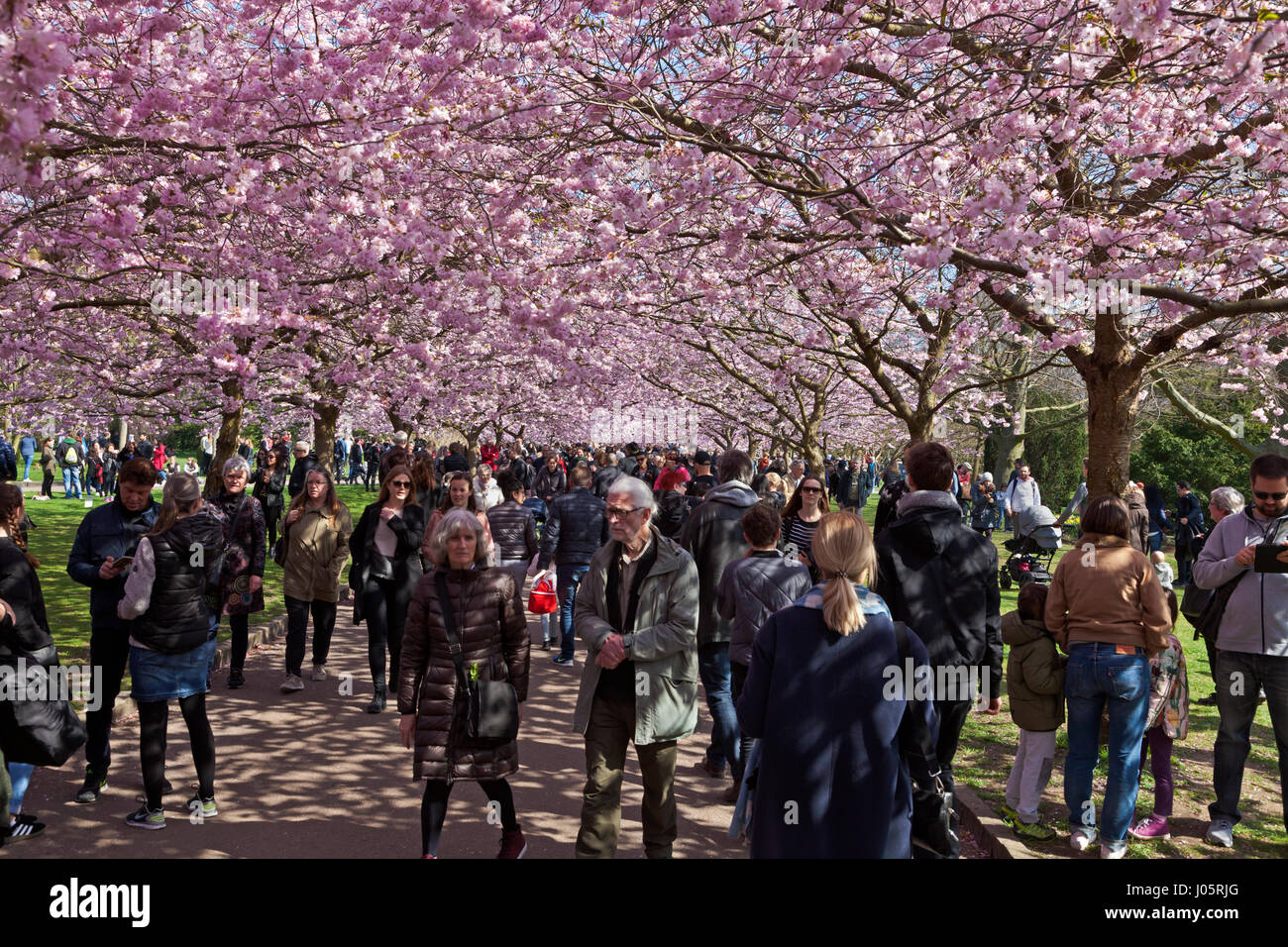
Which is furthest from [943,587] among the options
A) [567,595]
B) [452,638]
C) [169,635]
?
[567,595]

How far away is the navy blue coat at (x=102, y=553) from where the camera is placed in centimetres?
552

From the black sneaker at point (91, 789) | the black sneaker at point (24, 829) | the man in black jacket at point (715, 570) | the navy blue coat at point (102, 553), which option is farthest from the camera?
the man in black jacket at point (715, 570)

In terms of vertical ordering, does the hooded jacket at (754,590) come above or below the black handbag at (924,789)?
above

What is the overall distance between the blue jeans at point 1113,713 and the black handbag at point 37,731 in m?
4.82

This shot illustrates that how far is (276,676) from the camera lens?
28.1 feet

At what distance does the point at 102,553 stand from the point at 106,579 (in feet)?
0.71

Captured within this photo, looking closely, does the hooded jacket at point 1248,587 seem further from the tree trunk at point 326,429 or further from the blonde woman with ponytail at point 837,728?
the tree trunk at point 326,429

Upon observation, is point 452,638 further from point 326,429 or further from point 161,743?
point 326,429

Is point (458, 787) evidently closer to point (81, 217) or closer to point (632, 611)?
point (632, 611)

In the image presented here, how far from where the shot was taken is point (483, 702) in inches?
174

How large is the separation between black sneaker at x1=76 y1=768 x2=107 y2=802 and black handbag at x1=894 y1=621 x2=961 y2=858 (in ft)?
14.5

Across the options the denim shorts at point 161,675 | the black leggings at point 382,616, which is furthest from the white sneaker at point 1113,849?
the black leggings at point 382,616

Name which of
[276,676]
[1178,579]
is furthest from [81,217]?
[1178,579]

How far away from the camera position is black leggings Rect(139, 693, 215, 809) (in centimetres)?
502
